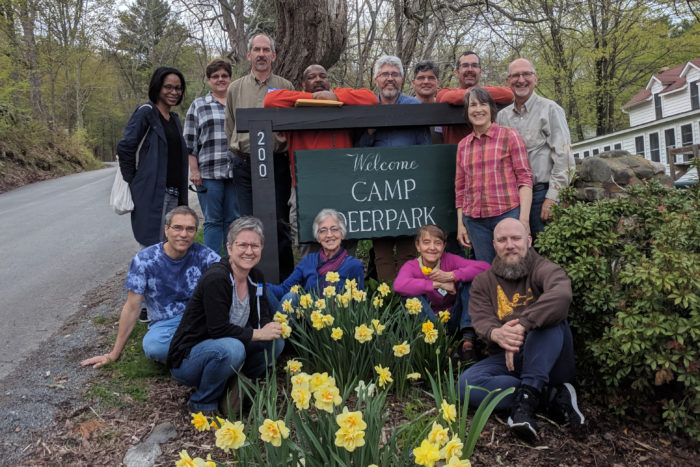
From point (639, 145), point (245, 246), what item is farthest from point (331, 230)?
point (639, 145)

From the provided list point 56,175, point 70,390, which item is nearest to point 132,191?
point 70,390

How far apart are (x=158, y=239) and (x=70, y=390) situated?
53.7 inches

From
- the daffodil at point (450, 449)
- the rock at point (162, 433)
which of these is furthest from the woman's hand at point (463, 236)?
the daffodil at point (450, 449)

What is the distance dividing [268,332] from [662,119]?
21.9 meters

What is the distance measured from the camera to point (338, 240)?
11.8ft

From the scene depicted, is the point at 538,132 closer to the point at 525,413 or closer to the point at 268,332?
the point at 525,413

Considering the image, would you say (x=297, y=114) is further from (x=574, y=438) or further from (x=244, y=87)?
(x=574, y=438)

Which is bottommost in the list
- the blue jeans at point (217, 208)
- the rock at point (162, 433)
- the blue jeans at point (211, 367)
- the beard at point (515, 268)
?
the rock at point (162, 433)

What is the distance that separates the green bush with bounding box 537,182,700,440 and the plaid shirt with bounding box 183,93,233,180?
2.81m

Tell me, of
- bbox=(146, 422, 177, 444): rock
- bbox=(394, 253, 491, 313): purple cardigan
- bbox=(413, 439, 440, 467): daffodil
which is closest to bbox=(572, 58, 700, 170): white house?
bbox=(394, 253, 491, 313): purple cardigan

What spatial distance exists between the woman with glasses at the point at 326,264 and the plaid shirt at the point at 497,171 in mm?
957

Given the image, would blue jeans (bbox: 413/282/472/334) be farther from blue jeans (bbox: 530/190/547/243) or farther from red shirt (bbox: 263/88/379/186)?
red shirt (bbox: 263/88/379/186)

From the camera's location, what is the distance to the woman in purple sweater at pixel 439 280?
11.3ft

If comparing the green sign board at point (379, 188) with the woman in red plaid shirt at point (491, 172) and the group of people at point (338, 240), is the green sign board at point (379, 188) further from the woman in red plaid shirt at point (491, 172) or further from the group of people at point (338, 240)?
the woman in red plaid shirt at point (491, 172)
